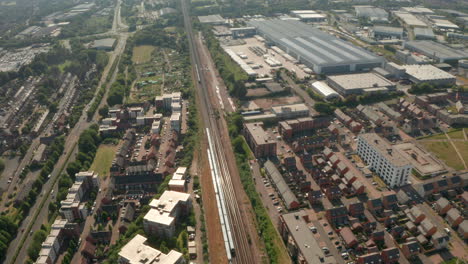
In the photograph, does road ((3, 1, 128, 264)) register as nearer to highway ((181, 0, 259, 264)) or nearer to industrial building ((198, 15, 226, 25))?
highway ((181, 0, 259, 264))

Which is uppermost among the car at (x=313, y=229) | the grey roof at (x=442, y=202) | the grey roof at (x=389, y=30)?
the grey roof at (x=389, y=30)

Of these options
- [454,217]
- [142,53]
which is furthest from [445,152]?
[142,53]

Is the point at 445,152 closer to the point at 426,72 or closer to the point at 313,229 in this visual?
the point at 313,229

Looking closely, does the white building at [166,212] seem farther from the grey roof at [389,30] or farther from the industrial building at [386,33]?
the grey roof at [389,30]

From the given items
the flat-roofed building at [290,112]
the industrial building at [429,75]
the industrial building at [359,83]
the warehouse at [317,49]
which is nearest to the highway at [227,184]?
the flat-roofed building at [290,112]

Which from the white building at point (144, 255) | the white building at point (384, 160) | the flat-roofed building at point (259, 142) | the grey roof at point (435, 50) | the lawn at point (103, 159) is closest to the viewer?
the white building at point (144, 255)

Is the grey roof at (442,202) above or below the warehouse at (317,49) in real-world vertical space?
below

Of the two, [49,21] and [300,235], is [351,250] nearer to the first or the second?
[300,235]
